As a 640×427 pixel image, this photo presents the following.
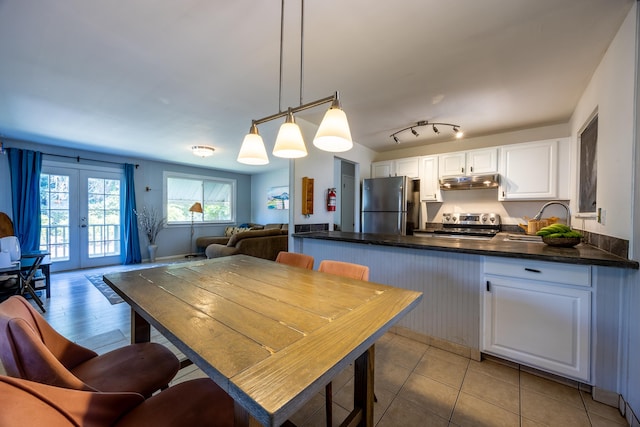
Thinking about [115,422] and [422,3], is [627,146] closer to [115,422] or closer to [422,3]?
[422,3]

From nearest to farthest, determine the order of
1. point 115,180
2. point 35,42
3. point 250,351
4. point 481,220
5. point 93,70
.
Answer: point 250,351 < point 35,42 < point 93,70 < point 481,220 < point 115,180

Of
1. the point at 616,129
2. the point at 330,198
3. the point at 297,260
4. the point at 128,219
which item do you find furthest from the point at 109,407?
the point at 128,219

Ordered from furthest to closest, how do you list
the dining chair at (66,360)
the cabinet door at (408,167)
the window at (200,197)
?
the window at (200,197) < the cabinet door at (408,167) < the dining chair at (66,360)

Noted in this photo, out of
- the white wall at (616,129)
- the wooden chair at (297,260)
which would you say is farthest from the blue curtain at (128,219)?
the white wall at (616,129)

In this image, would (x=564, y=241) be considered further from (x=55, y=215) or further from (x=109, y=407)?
(x=55, y=215)

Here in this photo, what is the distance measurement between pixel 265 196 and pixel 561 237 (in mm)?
6512

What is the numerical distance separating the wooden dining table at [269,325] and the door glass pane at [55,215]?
4.63 meters

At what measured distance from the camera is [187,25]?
1.61 meters

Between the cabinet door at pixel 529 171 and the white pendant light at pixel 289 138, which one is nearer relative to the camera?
the white pendant light at pixel 289 138

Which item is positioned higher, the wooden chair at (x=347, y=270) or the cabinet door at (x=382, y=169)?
the cabinet door at (x=382, y=169)

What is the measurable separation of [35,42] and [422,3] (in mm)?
2635

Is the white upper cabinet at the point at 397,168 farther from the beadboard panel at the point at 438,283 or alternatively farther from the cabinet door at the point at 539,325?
the cabinet door at the point at 539,325

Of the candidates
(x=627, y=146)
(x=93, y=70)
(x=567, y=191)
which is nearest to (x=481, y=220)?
(x=567, y=191)

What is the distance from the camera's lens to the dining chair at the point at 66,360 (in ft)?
2.32
